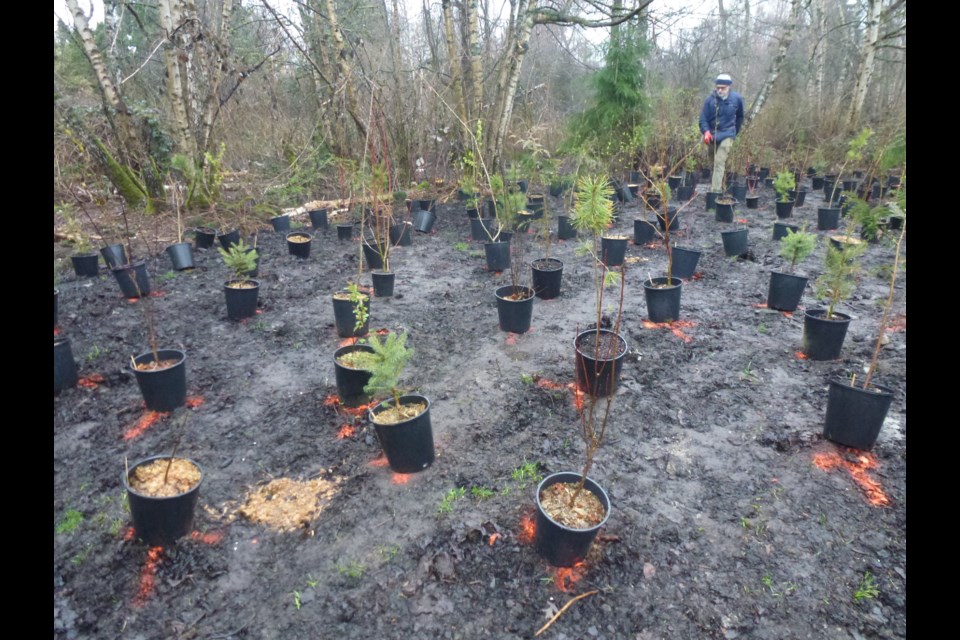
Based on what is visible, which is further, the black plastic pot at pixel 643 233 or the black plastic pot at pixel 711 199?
the black plastic pot at pixel 711 199

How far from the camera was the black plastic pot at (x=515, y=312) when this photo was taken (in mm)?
4598

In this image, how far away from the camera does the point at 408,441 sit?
2803mm

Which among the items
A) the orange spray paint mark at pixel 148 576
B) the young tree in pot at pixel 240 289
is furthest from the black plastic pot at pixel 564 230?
the orange spray paint mark at pixel 148 576

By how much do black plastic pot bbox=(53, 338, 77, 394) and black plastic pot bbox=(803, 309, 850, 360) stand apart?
5.89m

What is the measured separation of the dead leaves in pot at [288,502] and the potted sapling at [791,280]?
460 centimetres

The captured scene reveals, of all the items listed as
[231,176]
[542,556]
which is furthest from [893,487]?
[231,176]

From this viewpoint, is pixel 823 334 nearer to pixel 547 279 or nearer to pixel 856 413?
pixel 856 413

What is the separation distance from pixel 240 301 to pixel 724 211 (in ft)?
25.5

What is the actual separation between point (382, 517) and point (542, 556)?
87cm

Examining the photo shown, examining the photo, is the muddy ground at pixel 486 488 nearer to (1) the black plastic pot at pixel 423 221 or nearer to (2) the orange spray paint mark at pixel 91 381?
(2) the orange spray paint mark at pixel 91 381

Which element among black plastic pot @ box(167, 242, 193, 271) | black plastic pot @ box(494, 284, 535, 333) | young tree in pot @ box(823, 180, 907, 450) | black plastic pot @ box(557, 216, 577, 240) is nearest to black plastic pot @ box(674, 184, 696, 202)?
black plastic pot @ box(557, 216, 577, 240)

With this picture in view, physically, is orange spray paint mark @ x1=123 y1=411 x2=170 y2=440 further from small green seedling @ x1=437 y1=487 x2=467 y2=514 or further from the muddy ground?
small green seedling @ x1=437 y1=487 x2=467 y2=514

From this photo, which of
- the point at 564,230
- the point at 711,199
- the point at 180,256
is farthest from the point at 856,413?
the point at 711,199
